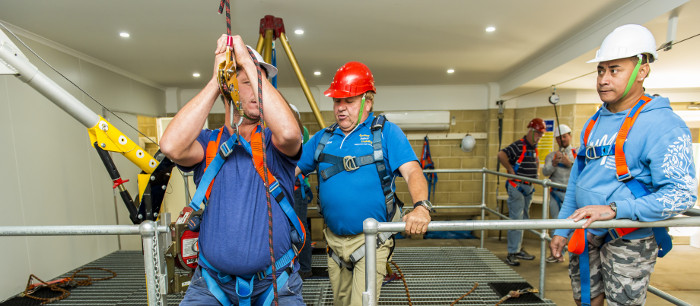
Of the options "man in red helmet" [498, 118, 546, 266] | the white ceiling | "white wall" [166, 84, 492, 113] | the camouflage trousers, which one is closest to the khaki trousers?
the camouflage trousers

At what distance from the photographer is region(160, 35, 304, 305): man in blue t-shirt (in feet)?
3.59

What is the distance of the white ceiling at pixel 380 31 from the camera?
3.02m

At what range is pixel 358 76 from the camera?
185cm

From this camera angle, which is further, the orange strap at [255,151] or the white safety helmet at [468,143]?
the white safety helmet at [468,143]

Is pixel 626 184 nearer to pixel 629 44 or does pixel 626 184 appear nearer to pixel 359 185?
pixel 629 44

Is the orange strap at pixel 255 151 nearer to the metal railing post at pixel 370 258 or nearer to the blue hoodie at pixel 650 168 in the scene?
the metal railing post at pixel 370 258

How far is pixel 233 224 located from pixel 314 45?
11.9ft

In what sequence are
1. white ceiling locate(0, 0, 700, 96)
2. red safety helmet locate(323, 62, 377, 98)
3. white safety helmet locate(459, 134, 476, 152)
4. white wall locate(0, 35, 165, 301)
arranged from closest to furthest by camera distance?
red safety helmet locate(323, 62, 377, 98) < white ceiling locate(0, 0, 700, 96) < white wall locate(0, 35, 165, 301) < white safety helmet locate(459, 134, 476, 152)

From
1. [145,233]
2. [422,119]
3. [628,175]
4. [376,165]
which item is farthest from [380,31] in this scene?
[422,119]

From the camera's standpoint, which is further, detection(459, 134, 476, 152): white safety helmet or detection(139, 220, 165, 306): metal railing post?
detection(459, 134, 476, 152): white safety helmet

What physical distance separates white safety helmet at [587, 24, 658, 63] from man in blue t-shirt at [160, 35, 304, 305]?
144 centimetres

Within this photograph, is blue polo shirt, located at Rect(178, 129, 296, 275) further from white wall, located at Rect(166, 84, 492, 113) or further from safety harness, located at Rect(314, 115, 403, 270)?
white wall, located at Rect(166, 84, 492, 113)

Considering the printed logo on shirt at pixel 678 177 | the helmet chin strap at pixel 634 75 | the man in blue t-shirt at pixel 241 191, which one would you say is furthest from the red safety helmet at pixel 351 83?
the printed logo on shirt at pixel 678 177

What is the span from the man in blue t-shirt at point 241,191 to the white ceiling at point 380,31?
2197 millimetres
